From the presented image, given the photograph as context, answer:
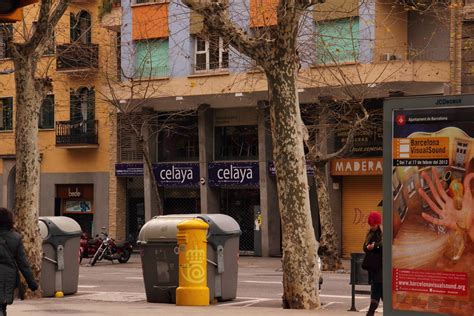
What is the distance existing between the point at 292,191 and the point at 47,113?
29.5 m

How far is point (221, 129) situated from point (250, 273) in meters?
11.9

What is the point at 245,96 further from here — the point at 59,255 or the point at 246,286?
the point at 59,255

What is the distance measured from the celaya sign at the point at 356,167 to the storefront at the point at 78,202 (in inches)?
455

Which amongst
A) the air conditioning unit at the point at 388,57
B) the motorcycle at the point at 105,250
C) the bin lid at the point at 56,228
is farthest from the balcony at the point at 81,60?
the bin lid at the point at 56,228

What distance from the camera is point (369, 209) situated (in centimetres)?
3678

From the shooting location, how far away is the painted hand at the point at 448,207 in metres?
8.97

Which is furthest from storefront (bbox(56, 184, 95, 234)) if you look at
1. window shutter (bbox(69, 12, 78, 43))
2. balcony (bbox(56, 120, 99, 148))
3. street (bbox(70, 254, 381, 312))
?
street (bbox(70, 254, 381, 312))

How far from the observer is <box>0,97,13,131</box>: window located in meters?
46.8

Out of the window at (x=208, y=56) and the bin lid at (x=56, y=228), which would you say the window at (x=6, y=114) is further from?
the bin lid at (x=56, y=228)

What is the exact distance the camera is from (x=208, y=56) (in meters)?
38.7

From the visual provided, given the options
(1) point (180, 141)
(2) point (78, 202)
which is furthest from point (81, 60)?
(2) point (78, 202)

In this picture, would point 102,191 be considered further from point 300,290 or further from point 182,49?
point 300,290

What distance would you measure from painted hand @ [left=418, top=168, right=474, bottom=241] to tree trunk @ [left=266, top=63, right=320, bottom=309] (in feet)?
26.8

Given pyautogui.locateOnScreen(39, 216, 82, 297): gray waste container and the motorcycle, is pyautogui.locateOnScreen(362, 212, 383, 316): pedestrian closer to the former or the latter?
pyautogui.locateOnScreen(39, 216, 82, 297): gray waste container
